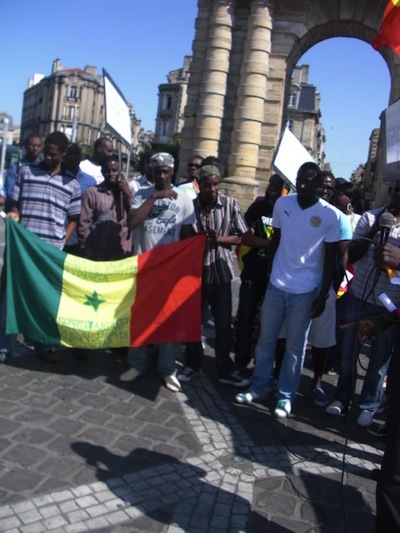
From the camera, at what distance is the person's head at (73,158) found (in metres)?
6.95

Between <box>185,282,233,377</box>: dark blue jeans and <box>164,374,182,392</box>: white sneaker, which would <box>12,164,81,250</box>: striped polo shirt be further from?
<box>164,374,182,392</box>: white sneaker

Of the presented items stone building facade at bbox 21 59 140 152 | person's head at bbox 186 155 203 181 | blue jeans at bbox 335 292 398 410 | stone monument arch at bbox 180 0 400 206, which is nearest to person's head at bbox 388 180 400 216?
blue jeans at bbox 335 292 398 410

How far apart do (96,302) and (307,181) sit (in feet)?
7.23

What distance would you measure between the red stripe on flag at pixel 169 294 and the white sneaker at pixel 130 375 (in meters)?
0.34

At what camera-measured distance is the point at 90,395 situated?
493 centimetres

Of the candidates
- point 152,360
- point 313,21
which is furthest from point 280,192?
point 313,21

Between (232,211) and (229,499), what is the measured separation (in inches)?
111

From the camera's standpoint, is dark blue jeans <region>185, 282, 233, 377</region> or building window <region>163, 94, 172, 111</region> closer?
dark blue jeans <region>185, 282, 233, 377</region>

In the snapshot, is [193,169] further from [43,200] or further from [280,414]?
[280,414]

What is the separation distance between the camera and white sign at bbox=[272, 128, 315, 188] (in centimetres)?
608

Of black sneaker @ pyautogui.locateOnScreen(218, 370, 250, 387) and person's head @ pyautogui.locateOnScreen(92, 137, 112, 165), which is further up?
person's head @ pyautogui.locateOnScreen(92, 137, 112, 165)

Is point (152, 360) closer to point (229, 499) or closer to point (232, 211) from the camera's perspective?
point (232, 211)

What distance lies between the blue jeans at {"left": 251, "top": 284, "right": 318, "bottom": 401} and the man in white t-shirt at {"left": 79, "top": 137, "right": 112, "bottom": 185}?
10.7 feet

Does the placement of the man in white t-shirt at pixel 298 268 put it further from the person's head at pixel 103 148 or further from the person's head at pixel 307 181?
the person's head at pixel 103 148
